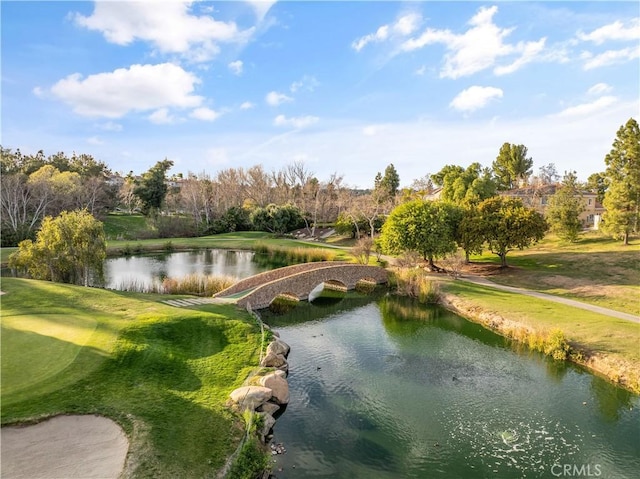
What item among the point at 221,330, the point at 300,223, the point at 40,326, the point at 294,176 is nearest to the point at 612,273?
the point at 221,330

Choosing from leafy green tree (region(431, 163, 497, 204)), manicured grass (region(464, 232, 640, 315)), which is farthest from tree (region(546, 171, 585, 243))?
leafy green tree (region(431, 163, 497, 204))

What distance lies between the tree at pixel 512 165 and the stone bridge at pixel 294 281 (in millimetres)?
56220

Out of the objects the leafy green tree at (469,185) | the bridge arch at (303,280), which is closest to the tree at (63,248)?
the bridge arch at (303,280)

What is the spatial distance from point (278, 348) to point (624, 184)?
3953 centimetres

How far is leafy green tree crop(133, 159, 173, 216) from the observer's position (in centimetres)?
7512

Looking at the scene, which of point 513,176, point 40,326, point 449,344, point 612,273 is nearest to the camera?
point 40,326

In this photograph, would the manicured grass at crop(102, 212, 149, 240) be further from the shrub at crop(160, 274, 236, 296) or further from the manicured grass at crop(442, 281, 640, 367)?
the manicured grass at crop(442, 281, 640, 367)

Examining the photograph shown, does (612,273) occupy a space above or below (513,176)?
below

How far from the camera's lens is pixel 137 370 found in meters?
13.7

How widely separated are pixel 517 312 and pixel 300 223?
5364 cm

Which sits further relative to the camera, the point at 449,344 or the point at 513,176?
the point at 513,176

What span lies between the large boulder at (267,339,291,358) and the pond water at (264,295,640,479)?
0.48m

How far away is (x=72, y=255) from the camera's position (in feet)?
81.1

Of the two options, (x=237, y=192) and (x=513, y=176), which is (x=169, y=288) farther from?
(x=513, y=176)
